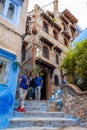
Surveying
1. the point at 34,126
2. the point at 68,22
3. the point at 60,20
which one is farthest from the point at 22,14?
the point at 68,22

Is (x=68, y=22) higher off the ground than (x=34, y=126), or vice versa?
(x=68, y=22)

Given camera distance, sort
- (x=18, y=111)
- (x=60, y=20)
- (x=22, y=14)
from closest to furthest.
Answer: (x=18, y=111), (x=22, y=14), (x=60, y=20)

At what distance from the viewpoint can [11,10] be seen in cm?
805

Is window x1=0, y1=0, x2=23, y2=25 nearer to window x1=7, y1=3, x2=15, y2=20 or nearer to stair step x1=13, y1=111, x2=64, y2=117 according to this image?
window x1=7, y1=3, x2=15, y2=20

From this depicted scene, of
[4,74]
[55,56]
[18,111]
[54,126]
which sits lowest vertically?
[54,126]

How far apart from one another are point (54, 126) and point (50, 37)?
13.2 metres

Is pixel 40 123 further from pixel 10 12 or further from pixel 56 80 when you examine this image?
pixel 56 80

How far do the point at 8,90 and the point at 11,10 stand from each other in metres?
4.33

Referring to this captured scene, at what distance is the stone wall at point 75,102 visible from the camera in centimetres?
598

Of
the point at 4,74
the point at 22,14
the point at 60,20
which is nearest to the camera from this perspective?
the point at 4,74

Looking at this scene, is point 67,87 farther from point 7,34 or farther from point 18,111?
point 7,34

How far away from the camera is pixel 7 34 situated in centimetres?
702

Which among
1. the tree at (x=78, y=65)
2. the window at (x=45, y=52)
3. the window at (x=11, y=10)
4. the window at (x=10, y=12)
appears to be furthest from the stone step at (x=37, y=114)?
the window at (x=45, y=52)

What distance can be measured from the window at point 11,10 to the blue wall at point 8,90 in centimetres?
212
